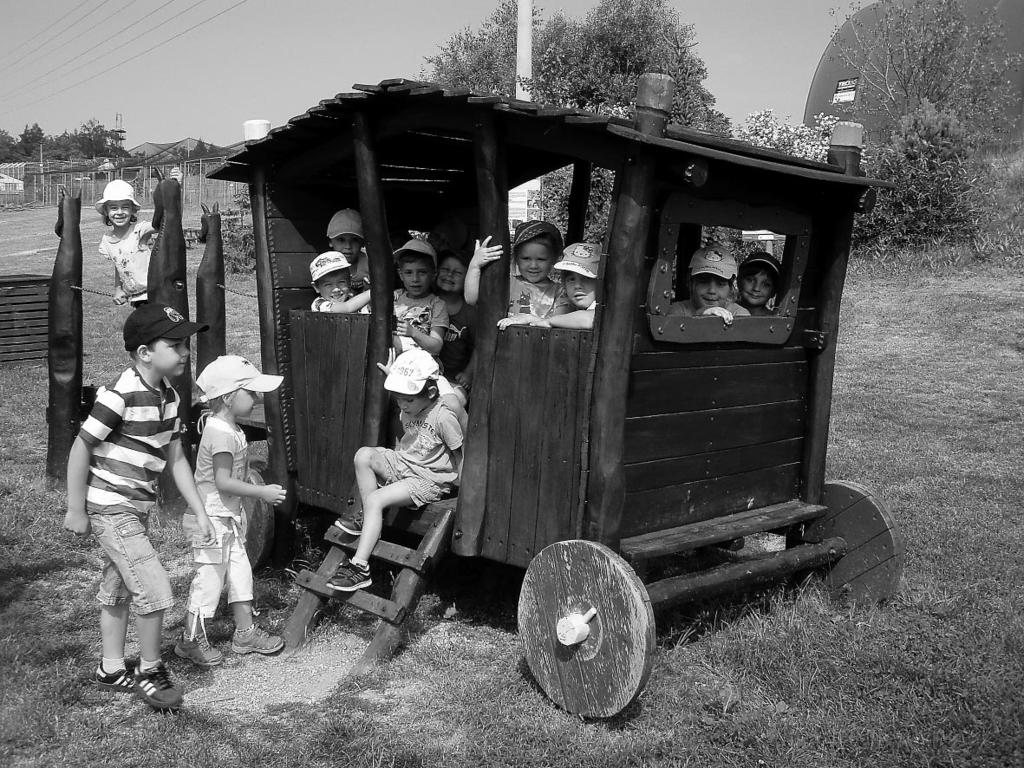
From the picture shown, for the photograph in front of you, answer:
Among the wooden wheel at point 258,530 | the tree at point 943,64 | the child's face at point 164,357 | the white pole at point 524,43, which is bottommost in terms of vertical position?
the wooden wheel at point 258,530

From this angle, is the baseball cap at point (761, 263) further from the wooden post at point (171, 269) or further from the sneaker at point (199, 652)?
the wooden post at point (171, 269)

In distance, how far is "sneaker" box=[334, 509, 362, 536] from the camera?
479 cm

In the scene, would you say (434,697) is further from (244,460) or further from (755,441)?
(755,441)

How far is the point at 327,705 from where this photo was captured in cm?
403

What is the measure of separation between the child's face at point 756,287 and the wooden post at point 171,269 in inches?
139

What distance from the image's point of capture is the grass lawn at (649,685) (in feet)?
11.6

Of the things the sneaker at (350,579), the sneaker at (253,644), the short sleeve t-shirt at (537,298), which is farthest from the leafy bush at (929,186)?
the sneaker at (253,644)

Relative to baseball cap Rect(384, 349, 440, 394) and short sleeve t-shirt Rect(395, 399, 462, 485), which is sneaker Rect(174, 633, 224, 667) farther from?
baseball cap Rect(384, 349, 440, 394)

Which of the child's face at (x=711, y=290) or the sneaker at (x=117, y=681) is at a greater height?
the child's face at (x=711, y=290)

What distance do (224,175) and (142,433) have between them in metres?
2.29

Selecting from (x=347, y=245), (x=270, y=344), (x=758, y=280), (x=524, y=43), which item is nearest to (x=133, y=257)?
(x=270, y=344)

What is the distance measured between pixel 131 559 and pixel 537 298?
7.06 ft

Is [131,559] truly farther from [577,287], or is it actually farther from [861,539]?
[861,539]

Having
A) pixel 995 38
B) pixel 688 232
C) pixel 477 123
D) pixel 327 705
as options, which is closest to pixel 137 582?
pixel 327 705
